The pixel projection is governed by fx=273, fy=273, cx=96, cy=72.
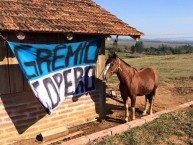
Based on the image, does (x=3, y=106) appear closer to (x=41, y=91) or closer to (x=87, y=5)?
(x=41, y=91)

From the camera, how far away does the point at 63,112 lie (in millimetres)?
7738

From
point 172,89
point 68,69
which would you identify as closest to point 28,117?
point 68,69

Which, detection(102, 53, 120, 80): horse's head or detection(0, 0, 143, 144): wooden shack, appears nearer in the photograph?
detection(0, 0, 143, 144): wooden shack

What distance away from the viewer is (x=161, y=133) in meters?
7.33

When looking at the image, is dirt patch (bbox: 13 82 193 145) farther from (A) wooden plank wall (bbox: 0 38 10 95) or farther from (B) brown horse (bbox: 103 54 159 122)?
(A) wooden plank wall (bbox: 0 38 10 95)

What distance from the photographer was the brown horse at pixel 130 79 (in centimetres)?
761

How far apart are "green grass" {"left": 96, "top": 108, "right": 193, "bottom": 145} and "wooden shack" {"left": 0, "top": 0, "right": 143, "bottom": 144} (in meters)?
1.60

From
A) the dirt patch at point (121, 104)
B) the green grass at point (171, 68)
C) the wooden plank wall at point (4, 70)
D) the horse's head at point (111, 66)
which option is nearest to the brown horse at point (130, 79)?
the horse's head at point (111, 66)

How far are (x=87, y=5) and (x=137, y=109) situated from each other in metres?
4.18

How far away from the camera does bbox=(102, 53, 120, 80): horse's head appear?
24.5 ft

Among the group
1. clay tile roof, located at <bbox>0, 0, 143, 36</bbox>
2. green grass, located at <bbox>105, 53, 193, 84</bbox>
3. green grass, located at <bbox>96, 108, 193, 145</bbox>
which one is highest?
clay tile roof, located at <bbox>0, 0, 143, 36</bbox>

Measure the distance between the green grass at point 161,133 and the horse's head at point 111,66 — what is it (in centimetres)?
165

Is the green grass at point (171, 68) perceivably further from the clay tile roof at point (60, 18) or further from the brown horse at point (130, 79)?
the clay tile roof at point (60, 18)

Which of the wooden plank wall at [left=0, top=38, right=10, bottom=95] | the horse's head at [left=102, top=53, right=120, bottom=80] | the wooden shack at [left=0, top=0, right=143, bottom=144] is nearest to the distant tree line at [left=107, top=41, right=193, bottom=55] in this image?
the wooden shack at [left=0, top=0, right=143, bottom=144]
